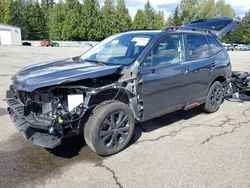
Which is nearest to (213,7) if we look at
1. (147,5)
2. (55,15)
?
(147,5)

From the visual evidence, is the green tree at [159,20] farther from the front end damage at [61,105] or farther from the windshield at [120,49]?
the front end damage at [61,105]

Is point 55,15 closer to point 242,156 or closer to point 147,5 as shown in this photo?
point 147,5

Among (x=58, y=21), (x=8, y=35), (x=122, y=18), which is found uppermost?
(x=122, y=18)

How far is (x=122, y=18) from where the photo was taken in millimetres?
62344

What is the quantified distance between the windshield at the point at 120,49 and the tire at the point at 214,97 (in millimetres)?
2149

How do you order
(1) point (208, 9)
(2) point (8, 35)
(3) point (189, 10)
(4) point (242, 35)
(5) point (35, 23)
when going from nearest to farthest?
(2) point (8, 35) → (5) point (35, 23) → (3) point (189, 10) → (4) point (242, 35) → (1) point (208, 9)

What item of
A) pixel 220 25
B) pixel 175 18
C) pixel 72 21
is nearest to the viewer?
pixel 220 25

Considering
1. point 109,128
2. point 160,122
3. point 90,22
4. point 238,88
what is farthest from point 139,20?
point 109,128

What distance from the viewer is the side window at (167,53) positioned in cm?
424

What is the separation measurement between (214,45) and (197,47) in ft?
2.56

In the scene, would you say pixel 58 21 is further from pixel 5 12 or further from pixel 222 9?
pixel 222 9

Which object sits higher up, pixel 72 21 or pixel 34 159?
pixel 72 21

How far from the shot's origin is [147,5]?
6894cm

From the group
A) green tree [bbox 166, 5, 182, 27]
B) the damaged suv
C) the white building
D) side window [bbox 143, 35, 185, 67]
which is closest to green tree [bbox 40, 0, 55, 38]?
the white building
